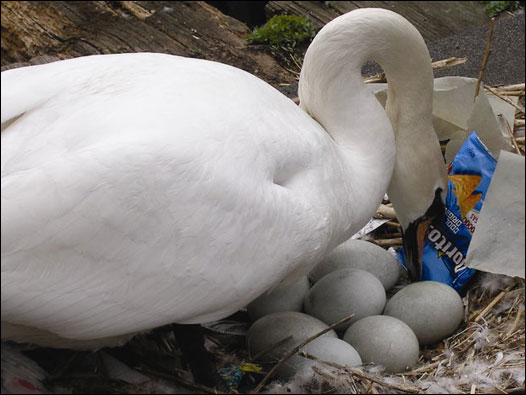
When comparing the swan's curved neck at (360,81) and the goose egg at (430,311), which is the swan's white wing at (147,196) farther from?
the goose egg at (430,311)

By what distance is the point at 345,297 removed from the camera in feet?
10.8

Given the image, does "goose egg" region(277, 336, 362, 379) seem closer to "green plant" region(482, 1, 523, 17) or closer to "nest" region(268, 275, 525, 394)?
"nest" region(268, 275, 525, 394)

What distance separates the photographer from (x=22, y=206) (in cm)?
239

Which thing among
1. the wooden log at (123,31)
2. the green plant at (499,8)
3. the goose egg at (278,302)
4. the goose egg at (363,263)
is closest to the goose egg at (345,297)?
the goose egg at (278,302)

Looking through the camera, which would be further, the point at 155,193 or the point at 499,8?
the point at 499,8

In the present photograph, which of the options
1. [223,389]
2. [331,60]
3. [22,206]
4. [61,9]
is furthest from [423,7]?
[22,206]

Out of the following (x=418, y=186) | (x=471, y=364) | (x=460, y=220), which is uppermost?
(x=418, y=186)

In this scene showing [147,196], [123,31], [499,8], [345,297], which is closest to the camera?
[147,196]

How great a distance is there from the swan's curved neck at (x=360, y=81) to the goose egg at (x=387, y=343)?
1.36 feet

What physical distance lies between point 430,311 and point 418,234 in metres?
0.39

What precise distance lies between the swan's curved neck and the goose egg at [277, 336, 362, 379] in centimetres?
49

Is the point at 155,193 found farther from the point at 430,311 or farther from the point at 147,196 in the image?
the point at 430,311

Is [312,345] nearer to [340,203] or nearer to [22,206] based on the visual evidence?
[340,203]

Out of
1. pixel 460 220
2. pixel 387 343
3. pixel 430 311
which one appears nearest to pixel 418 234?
pixel 460 220
